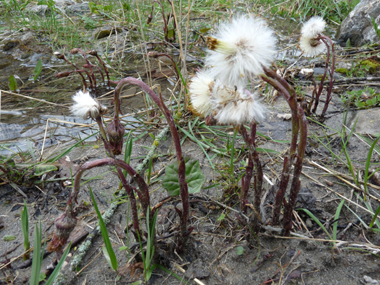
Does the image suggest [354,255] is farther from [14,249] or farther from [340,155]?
[14,249]

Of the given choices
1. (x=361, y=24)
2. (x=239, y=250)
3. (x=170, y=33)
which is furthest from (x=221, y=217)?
(x=361, y=24)

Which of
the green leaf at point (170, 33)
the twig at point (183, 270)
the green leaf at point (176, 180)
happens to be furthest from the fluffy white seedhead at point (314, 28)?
the green leaf at point (170, 33)

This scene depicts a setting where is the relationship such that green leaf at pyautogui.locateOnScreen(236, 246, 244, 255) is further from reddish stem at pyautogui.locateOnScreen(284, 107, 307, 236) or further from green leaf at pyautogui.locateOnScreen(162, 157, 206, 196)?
green leaf at pyautogui.locateOnScreen(162, 157, 206, 196)

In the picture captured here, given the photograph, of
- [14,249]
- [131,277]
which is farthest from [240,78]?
[14,249]

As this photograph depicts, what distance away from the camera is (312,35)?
221 cm

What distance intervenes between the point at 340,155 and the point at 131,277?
1.57 meters

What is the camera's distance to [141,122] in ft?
8.18

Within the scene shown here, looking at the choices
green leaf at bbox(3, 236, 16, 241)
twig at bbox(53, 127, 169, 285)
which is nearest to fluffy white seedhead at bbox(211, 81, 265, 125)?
twig at bbox(53, 127, 169, 285)

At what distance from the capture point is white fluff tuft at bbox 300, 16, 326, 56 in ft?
7.12

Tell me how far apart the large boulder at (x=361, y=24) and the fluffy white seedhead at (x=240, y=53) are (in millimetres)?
3935

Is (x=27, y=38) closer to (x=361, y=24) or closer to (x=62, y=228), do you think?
(x=62, y=228)

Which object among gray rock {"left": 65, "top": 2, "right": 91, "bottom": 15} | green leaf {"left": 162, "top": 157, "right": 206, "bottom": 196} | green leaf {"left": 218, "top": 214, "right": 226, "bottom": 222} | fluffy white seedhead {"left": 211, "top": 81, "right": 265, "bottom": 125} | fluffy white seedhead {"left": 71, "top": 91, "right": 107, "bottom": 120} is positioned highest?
gray rock {"left": 65, "top": 2, "right": 91, "bottom": 15}

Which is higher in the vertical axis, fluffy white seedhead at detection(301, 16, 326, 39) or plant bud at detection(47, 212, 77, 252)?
fluffy white seedhead at detection(301, 16, 326, 39)

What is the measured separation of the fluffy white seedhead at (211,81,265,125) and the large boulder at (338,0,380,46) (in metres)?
4.01
